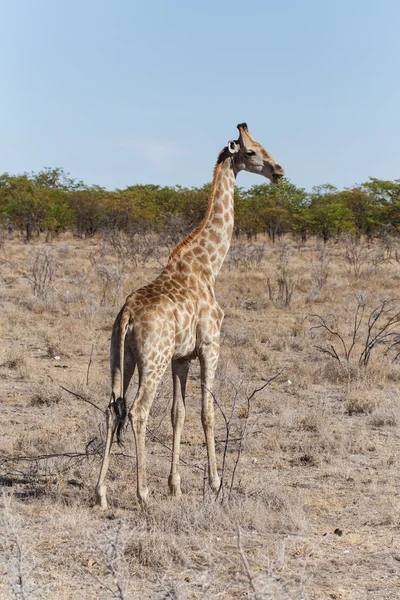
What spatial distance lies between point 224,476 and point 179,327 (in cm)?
131

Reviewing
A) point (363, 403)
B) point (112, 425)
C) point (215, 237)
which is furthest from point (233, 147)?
point (363, 403)

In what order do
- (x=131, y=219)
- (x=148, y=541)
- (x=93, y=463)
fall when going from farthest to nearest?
(x=131, y=219)
(x=93, y=463)
(x=148, y=541)

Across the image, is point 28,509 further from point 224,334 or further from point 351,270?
point 351,270

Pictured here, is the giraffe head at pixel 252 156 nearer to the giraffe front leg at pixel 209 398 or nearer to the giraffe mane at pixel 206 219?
the giraffe mane at pixel 206 219

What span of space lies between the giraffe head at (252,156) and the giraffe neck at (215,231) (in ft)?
0.41

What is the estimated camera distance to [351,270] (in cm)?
1992

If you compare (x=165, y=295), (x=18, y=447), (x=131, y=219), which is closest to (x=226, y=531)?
(x=165, y=295)

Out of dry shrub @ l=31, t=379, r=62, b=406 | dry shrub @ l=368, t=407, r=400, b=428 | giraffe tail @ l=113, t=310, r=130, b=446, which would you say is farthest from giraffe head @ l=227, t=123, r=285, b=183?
dry shrub @ l=31, t=379, r=62, b=406

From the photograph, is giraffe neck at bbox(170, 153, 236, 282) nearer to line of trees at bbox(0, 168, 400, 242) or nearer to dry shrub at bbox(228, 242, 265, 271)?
dry shrub at bbox(228, 242, 265, 271)

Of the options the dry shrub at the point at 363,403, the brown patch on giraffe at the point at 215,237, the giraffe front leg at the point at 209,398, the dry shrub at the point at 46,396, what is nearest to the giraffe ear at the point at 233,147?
the brown patch on giraffe at the point at 215,237

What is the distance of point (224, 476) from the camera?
5.75 metres

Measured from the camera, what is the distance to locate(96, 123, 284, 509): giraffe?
5.01 m

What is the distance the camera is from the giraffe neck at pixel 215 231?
5.89 m

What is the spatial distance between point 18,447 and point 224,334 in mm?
5248
